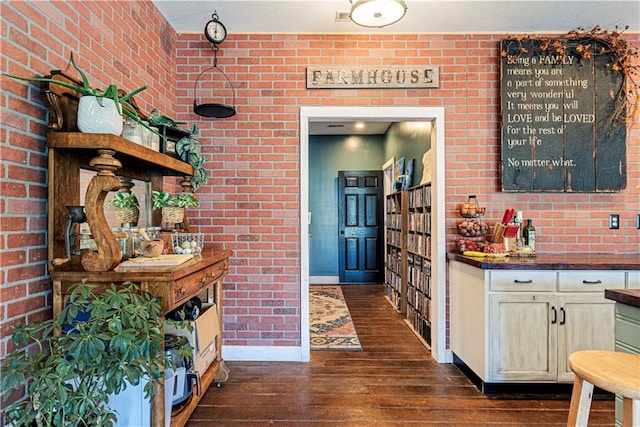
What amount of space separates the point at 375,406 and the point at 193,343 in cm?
117

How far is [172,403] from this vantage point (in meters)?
1.80

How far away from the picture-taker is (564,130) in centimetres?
280

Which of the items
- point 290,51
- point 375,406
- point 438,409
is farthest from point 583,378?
point 290,51

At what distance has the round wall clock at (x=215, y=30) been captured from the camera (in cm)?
266

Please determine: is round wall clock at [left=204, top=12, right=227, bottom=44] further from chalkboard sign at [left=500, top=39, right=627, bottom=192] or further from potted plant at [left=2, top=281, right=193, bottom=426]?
chalkboard sign at [left=500, top=39, right=627, bottom=192]

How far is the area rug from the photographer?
126 inches

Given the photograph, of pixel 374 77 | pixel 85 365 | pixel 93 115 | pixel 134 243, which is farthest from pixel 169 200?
pixel 374 77

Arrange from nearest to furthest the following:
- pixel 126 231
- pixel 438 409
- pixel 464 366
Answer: pixel 126 231
pixel 438 409
pixel 464 366

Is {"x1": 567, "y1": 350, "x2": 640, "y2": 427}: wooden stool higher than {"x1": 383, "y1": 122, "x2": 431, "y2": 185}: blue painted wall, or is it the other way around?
{"x1": 383, "y1": 122, "x2": 431, "y2": 185}: blue painted wall

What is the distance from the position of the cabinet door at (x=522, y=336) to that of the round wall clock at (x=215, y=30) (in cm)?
270

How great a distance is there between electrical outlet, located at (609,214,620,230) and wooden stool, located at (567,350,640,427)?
79.7 inches

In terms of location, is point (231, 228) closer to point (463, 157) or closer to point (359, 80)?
point (359, 80)

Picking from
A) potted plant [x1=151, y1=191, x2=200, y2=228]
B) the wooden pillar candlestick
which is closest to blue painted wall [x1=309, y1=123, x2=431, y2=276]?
potted plant [x1=151, y1=191, x2=200, y2=228]

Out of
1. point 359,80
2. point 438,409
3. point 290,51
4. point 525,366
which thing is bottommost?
point 438,409
